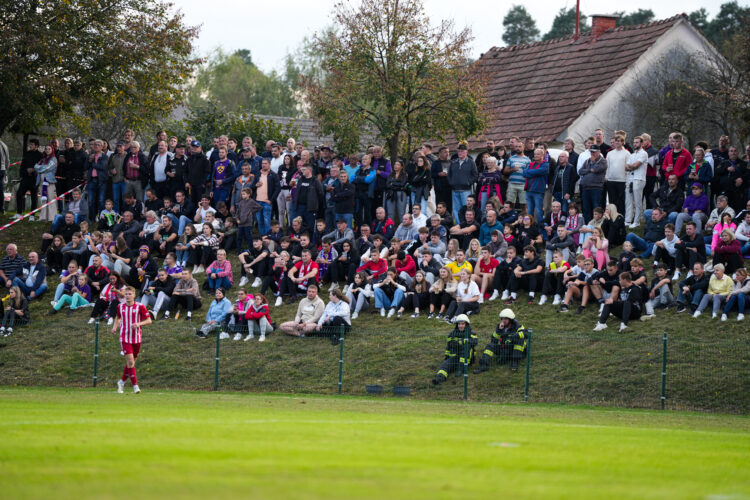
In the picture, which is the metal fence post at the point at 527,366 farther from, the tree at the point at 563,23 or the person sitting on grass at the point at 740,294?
the tree at the point at 563,23

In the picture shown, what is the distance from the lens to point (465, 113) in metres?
28.3

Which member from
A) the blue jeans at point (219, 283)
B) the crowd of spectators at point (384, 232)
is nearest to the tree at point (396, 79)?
the crowd of spectators at point (384, 232)

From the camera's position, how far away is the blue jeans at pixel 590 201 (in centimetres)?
2380

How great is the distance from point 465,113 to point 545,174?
194 inches

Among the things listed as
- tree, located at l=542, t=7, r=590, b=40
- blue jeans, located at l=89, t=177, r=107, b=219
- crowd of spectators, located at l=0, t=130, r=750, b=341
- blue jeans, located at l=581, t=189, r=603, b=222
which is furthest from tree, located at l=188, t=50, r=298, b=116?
blue jeans, located at l=581, t=189, r=603, b=222

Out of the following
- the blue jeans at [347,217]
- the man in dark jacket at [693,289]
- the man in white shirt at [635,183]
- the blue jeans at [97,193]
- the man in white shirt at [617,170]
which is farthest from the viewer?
the blue jeans at [97,193]

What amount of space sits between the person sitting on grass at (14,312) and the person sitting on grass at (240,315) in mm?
5407

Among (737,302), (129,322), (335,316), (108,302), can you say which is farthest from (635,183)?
(108,302)

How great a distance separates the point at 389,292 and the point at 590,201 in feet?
18.9

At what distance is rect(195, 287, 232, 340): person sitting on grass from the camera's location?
2230 cm

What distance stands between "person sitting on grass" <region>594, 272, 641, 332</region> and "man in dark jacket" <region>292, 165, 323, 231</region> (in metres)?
8.94

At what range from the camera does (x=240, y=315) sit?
22.3 metres

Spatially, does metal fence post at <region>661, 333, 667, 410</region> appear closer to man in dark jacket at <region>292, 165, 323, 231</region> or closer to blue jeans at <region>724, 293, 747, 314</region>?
blue jeans at <region>724, 293, 747, 314</region>

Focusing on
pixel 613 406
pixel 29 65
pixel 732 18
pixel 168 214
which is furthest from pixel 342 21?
pixel 732 18
